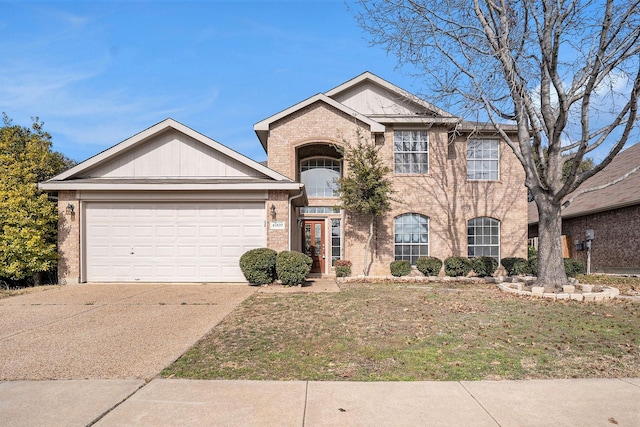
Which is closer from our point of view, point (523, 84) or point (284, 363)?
point (284, 363)

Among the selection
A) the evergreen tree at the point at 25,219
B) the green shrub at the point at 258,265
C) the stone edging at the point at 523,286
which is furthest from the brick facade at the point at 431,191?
the evergreen tree at the point at 25,219

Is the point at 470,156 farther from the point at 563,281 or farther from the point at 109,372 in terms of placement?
the point at 109,372

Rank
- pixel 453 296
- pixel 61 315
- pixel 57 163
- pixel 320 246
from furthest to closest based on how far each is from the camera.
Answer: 1. pixel 320 246
2. pixel 57 163
3. pixel 453 296
4. pixel 61 315

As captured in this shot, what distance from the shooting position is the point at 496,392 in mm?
4293

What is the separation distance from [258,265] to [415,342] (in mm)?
6769

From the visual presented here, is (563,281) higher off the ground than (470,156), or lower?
lower

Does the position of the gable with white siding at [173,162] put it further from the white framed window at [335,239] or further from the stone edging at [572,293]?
the stone edging at [572,293]

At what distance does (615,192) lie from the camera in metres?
19.5

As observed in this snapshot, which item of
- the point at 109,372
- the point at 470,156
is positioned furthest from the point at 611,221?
the point at 109,372

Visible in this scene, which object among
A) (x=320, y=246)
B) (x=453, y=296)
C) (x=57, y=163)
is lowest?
(x=453, y=296)

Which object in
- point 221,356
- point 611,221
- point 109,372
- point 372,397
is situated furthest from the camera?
point 611,221

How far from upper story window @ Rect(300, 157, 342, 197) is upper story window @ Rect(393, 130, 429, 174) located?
2572mm

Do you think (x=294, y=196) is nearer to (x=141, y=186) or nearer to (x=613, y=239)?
(x=141, y=186)

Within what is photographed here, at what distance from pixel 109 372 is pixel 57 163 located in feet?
40.4
